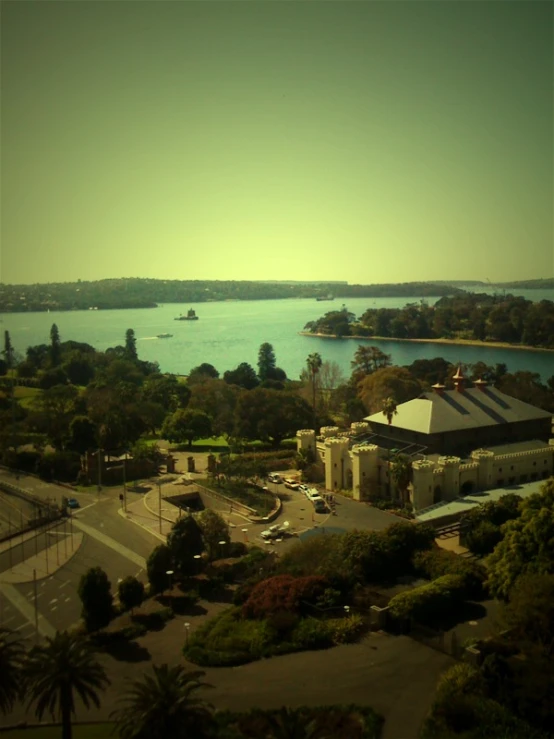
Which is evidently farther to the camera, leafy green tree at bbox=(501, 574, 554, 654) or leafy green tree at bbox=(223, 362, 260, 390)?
leafy green tree at bbox=(223, 362, 260, 390)

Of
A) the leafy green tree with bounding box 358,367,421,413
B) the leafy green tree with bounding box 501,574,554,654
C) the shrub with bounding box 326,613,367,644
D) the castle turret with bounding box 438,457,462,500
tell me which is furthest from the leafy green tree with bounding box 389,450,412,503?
the leafy green tree with bounding box 358,367,421,413

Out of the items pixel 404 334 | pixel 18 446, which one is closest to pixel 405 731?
pixel 18 446

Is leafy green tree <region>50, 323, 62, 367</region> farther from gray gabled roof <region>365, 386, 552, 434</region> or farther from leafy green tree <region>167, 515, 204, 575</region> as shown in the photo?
leafy green tree <region>167, 515, 204, 575</region>

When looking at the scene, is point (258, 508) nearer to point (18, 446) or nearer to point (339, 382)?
point (18, 446)

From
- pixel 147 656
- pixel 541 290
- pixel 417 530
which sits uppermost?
pixel 541 290

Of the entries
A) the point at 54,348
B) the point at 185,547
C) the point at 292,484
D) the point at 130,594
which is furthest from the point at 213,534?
the point at 54,348
